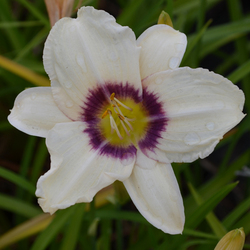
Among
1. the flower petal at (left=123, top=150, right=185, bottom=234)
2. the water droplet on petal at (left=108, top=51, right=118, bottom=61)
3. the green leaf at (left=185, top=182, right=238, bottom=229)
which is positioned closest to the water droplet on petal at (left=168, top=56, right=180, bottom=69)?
the water droplet on petal at (left=108, top=51, right=118, bottom=61)

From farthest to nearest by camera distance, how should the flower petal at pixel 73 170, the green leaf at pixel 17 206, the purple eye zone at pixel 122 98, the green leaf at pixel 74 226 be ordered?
1. the green leaf at pixel 17 206
2. the green leaf at pixel 74 226
3. the purple eye zone at pixel 122 98
4. the flower petal at pixel 73 170

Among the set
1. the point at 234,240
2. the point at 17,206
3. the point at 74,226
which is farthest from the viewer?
the point at 17,206

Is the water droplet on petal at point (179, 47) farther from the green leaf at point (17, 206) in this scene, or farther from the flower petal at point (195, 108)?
the green leaf at point (17, 206)

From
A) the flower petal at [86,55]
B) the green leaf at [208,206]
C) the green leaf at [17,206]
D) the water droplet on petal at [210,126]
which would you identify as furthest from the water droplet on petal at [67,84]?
the green leaf at [17,206]

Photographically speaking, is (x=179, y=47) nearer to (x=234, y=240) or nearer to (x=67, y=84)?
(x=67, y=84)

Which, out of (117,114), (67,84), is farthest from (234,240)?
(67,84)
